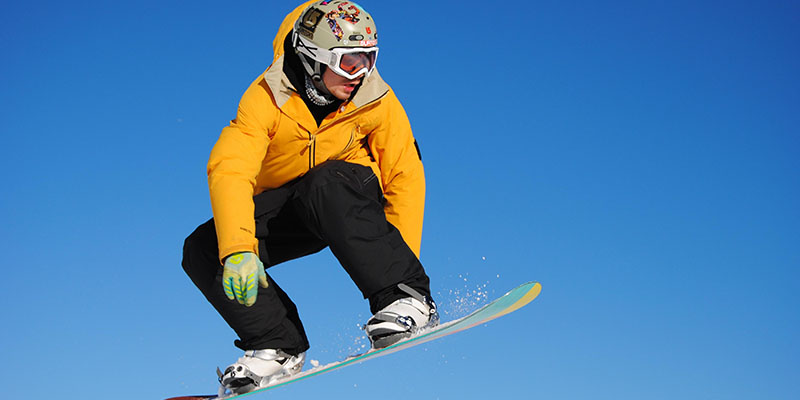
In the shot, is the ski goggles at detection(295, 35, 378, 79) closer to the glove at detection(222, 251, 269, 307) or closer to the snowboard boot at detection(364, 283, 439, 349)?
the glove at detection(222, 251, 269, 307)

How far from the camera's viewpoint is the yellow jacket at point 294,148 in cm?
626

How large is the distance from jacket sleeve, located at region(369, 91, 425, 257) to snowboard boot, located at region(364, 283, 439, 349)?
828mm

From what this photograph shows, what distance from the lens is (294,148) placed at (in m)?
6.73

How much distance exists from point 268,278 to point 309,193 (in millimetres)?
996

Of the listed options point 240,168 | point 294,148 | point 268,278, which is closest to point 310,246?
point 268,278

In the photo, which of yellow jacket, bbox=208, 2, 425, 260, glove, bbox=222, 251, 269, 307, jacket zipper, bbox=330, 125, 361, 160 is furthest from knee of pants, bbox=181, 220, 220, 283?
jacket zipper, bbox=330, 125, 361, 160

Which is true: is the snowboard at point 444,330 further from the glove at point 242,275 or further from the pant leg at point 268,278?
the glove at point 242,275

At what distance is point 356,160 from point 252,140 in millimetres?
925

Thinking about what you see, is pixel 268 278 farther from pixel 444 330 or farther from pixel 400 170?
pixel 444 330

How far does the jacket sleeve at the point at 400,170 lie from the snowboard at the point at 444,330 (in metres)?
0.96

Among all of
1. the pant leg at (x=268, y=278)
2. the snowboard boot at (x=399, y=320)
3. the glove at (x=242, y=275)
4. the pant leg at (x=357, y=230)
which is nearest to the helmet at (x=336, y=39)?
the pant leg at (x=357, y=230)

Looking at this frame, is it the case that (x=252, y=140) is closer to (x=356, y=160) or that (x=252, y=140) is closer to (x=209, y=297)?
(x=356, y=160)

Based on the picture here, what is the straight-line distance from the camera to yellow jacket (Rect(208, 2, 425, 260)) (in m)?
6.26

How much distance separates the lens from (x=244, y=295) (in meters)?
6.17
